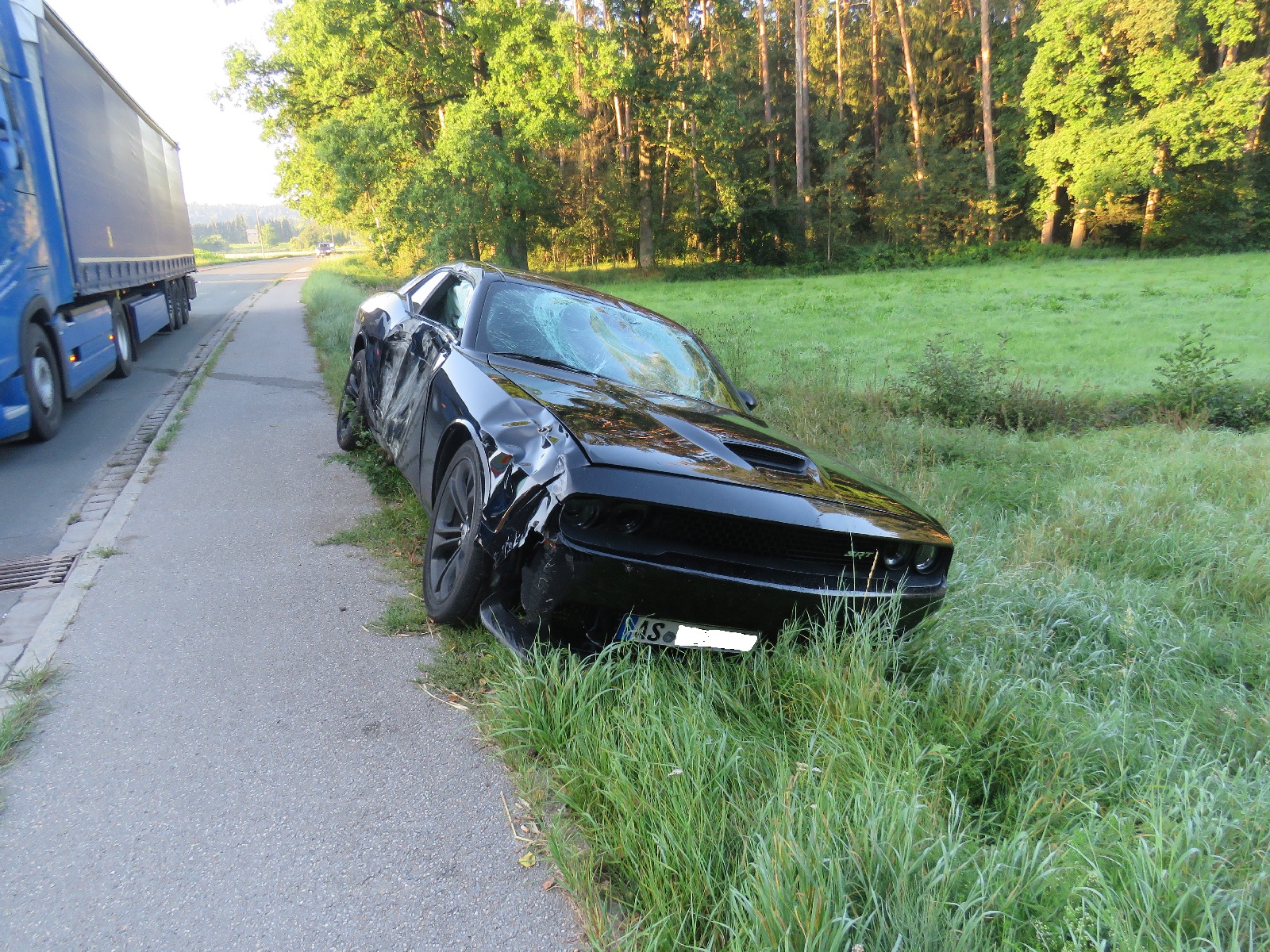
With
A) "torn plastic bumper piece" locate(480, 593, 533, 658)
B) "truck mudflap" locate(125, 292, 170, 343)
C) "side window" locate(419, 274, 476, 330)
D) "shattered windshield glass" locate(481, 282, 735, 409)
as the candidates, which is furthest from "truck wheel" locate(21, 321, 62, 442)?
"torn plastic bumper piece" locate(480, 593, 533, 658)

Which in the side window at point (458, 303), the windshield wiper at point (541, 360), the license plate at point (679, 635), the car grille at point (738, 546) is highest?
the side window at point (458, 303)

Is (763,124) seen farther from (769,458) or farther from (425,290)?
(769,458)

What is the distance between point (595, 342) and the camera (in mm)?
4426

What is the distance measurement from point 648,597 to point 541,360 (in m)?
1.80

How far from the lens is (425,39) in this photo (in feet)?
85.7

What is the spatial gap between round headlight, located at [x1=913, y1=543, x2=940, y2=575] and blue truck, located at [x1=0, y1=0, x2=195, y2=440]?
683 cm

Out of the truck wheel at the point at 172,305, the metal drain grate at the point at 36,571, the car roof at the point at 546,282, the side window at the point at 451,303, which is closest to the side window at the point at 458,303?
the side window at the point at 451,303

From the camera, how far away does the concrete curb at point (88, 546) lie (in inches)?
131

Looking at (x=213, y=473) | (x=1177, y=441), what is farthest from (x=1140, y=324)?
(x=213, y=473)

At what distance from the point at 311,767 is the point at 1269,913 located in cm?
265

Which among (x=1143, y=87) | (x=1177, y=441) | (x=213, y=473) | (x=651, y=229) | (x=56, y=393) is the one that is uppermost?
(x=1143, y=87)

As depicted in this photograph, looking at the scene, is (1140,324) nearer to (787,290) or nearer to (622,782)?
(787,290)

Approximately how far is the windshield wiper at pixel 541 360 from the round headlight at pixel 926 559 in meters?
1.78

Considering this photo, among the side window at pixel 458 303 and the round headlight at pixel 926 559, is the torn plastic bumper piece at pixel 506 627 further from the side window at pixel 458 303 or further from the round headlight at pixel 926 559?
the side window at pixel 458 303
